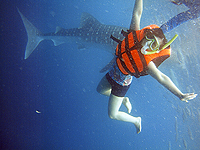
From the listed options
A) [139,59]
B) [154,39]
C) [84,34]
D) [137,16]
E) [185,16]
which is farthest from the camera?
[84,34]

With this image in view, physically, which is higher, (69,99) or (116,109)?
(116,109)

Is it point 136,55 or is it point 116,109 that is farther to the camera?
point 116,109

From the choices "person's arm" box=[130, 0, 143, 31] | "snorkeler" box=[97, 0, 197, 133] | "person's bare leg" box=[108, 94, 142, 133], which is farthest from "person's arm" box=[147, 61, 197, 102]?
"person's bare leg" box=[108, 94, 142, 133]

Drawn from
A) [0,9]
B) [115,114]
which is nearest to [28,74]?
[0,9]

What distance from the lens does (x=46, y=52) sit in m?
13.4

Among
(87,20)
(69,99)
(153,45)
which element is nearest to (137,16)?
(153,45)

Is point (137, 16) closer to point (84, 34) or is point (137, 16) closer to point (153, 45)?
point (153, 45)

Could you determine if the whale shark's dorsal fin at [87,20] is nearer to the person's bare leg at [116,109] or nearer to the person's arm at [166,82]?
the person's bare leg at [116,109]

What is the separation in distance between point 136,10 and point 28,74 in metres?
10.4

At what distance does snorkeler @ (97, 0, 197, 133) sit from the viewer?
58.7 inches

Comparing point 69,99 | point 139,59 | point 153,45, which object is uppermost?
point 153,45

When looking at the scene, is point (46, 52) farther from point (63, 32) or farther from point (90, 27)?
point (90, 27)

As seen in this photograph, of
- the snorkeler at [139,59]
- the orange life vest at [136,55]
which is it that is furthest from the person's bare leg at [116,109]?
the orange life vest at [136,55]

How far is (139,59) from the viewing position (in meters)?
1.74
